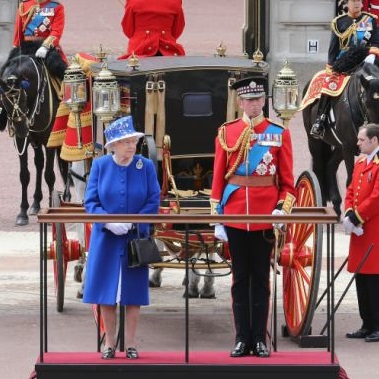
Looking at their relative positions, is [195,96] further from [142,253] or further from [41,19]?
[41,19]

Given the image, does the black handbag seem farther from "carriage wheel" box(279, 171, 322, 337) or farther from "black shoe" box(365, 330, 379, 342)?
"black shoe" box(365, 330, 379, 342)

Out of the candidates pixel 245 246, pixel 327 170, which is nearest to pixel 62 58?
pixel 327 170

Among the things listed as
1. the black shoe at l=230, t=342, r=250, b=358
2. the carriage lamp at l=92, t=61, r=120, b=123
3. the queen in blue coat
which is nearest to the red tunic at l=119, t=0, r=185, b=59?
the carriage lamp at l=92, t=61, r=120, b=123

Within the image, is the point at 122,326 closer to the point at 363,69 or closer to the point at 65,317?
the point at 65,317

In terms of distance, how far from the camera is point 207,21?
3500 cm

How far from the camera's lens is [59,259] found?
38.3ft

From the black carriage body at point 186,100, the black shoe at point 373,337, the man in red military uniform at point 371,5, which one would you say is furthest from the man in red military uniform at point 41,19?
the black shoe at point 373,337

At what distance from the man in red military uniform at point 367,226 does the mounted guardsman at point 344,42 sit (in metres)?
4.50

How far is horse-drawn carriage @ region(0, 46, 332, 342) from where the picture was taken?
446 inches

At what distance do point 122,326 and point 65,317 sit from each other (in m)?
2.55

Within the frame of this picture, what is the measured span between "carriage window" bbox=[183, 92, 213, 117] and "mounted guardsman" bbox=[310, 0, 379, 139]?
4.01m

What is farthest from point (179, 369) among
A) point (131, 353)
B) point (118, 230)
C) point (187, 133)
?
point (187, 133)

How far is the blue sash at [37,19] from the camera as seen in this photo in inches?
688

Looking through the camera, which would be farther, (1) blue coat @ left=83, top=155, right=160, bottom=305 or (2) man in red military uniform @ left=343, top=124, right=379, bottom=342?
(2) man in red military uniform @ left=343, top=124, right=379, bottom=342
